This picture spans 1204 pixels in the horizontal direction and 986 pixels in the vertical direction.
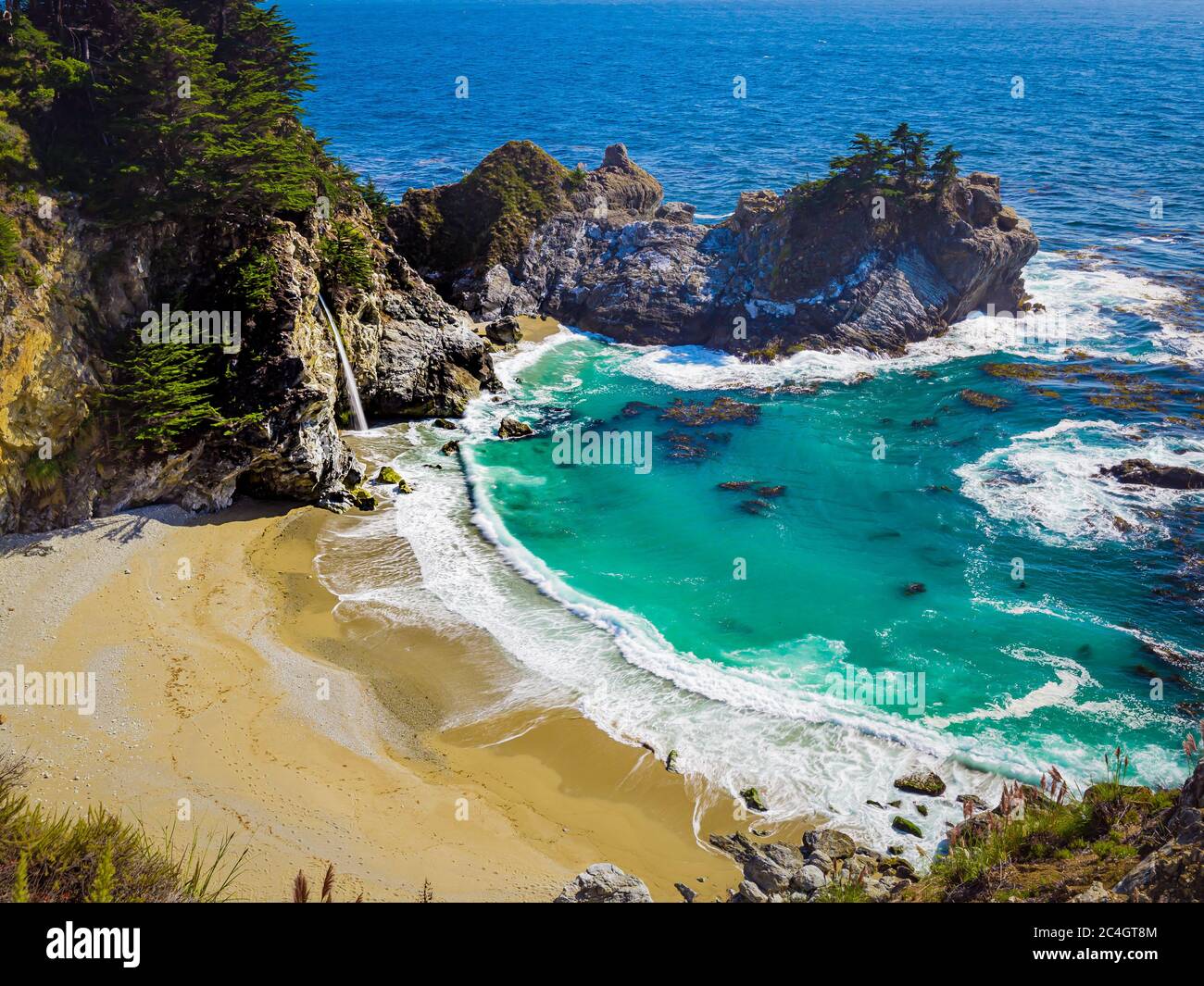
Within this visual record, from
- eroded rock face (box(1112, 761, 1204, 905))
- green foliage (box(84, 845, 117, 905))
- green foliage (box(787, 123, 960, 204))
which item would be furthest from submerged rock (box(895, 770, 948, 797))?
green foliage (box(787, 123, 960, 204))

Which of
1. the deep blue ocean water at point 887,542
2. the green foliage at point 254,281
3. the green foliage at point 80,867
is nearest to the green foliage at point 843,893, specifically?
the deep blue ocean water at point 887,542

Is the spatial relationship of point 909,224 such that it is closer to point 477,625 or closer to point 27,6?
point 477,625

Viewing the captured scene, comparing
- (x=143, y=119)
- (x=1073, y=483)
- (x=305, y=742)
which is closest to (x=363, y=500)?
(x=305, y=742)

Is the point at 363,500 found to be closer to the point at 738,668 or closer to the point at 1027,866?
the point at 738,668

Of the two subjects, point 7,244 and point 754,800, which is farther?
point 7,244

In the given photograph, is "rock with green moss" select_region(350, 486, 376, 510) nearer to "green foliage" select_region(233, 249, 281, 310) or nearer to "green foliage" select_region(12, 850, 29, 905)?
"green foliage" select_region(233, 249, 281, 310)

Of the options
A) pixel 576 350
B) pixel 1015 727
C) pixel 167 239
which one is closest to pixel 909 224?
pixel 576 350

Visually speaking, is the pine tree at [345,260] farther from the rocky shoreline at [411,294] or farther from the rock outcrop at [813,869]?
the rock outcrop at [813,869]
